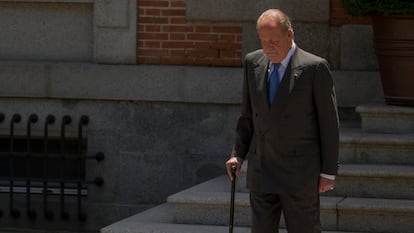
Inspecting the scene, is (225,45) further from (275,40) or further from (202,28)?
(275,40)

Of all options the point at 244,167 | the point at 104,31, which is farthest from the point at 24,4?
the point at 244,167

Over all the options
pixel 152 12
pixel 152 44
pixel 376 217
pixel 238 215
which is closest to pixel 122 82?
pixel 152 44

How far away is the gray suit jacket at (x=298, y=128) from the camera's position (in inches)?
266

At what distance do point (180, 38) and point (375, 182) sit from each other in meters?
2.55

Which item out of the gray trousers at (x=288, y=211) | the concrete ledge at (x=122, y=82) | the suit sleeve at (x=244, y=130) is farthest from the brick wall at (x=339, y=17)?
the gray trousers at (x=288, y=211)

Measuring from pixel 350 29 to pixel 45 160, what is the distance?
2.98 m

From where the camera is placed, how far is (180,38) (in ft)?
34.2

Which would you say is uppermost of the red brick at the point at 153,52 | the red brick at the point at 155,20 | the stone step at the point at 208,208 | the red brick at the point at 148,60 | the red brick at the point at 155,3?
the red brick at the point at 155,3

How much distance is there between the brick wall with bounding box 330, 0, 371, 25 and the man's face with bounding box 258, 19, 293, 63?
3527 millimetres

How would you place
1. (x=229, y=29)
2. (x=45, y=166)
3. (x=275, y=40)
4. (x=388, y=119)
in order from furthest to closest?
(x=45, y=166)
(x=229, y=29)
(x=388, y=119)
(x=275, y=40)

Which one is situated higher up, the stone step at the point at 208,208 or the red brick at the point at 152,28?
the red brick at the point at 152,28

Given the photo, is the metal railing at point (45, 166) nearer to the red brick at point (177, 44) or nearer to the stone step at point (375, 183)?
the red brick at point (177, 44)

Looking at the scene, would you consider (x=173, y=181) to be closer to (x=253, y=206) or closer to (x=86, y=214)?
(x=86, y=214)

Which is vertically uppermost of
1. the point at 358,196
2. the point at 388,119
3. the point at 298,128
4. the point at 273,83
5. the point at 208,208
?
the point at 273,83
